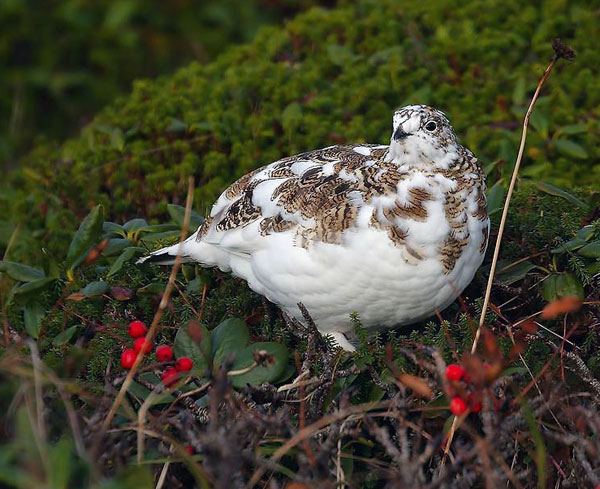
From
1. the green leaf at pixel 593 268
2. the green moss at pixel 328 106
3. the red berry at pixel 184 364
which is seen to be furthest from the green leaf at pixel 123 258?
the green leaf at pixel 593 268

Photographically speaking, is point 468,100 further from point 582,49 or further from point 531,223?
point 531,223

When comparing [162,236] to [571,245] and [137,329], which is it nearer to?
[137,329]

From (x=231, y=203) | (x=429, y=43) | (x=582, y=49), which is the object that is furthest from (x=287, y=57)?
(x=231, y=203)

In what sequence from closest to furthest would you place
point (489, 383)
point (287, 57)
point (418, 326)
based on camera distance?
1. point (489, 383)
2. point (418, 326)
3. point (287, 57)

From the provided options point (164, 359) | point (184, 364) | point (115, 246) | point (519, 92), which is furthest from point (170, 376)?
point (519, 92)

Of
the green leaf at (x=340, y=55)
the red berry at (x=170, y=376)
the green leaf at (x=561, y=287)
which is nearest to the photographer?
the red berry at (x=170, y=376)

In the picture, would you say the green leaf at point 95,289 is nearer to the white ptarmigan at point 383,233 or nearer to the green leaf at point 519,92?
the white ptarmigan at point 383,233

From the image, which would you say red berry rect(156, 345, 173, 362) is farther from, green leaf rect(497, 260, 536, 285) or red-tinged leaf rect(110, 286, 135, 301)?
green leaf rect(497, 260, 536, 285)
